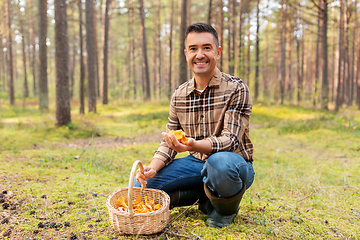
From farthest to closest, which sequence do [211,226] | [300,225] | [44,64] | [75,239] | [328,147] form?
[44,64] → [328,147] → [300,225] → [211,226] → [75,239]

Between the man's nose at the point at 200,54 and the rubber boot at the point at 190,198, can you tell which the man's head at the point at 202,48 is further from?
the rubber boot at the point at 190,198

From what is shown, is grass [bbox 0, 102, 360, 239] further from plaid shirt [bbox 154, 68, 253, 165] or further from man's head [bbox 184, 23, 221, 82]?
man's head [bbox 184, 23, 221, 82]

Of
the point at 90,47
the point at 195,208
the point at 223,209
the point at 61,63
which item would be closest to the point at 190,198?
the point at 195,208

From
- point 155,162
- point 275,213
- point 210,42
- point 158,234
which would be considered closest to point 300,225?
point 275,213

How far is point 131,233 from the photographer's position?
208 cm

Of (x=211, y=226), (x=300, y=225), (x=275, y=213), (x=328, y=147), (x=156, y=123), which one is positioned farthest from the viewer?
(x=156, y=123)

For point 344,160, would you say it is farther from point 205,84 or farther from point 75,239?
point 75,239

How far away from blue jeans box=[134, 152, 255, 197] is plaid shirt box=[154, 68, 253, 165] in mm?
101

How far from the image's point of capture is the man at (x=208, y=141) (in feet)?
7.13

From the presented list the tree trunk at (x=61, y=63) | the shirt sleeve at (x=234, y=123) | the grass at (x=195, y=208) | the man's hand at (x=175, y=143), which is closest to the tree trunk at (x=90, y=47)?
the tree trunk at (x=61, y=63)

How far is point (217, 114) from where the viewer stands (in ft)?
8.08

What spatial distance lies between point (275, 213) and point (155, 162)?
4.80ft

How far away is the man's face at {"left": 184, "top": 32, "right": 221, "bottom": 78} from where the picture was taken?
2373mm

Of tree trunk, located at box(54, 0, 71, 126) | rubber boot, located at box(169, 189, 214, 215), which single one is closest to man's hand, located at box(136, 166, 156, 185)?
rubber boot, located at box(169, 189, 214, 215)
